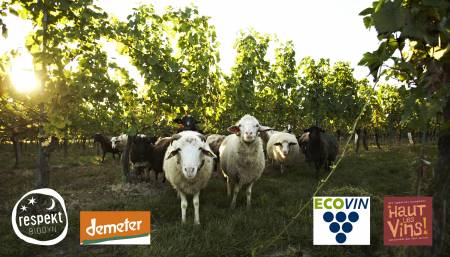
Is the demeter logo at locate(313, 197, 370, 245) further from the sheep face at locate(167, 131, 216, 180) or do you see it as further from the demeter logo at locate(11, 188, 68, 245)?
the demeter logo at locate(11, 188, 68, 245)

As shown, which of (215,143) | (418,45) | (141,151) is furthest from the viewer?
(215,143)

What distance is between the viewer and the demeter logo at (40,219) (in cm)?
642

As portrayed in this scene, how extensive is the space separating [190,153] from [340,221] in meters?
3.41

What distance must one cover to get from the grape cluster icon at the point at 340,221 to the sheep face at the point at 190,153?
9.95ft

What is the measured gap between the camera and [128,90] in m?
7.11

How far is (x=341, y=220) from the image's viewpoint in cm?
451

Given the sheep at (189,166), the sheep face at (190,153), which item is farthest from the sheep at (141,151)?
the sheep face at (190,153)

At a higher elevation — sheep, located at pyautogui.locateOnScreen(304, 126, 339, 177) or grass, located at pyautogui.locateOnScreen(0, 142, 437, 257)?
sheep, located at pyautogui.locateOnScreen(304, 126, 339, 177)

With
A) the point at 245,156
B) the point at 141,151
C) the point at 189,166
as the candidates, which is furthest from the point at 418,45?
the point at 141,151

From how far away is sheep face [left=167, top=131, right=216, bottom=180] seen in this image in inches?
261

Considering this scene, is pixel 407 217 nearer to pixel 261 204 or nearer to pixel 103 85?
pixel 103 85

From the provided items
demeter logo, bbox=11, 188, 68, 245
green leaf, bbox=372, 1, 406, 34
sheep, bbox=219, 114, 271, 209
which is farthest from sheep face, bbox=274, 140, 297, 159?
green leaf, bbox=372, 1, 406, 34

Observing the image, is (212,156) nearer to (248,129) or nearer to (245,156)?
(248,129)

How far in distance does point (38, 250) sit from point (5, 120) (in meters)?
2.60
